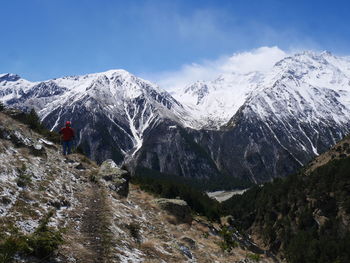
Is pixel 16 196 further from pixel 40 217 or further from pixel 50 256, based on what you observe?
pixel 50 256

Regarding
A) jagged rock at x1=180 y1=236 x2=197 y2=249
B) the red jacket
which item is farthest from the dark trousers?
jagged rock at x1=180 y1=236 x2=197 y2=249

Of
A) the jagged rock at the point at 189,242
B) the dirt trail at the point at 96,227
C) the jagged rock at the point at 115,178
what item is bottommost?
the jagged rock at the point at 189,242

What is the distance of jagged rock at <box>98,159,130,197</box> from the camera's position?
3547 centimetres

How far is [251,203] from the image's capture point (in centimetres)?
18350

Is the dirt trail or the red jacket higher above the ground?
the red jacket

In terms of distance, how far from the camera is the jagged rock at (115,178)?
3547 centimetres

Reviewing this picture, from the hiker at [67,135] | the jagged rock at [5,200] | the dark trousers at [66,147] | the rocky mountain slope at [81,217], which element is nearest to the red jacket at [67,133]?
the hiker at [67,135]

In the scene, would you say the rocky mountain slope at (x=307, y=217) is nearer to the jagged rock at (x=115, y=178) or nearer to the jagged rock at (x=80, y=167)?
the jagged rock at (x=115, y=178)

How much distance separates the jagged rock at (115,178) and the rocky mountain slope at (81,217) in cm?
10

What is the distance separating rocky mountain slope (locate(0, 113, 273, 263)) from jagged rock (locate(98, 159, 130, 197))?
10cm

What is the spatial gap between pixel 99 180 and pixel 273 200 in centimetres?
14235

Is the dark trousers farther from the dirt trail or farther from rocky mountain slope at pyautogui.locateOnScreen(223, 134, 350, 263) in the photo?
rocky mountain slope at pyautogui.locateOnScreen(223, 134, 350, 263)

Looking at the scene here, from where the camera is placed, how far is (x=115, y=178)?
3719 centimetres

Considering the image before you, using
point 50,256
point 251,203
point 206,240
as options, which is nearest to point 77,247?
point 50,256
